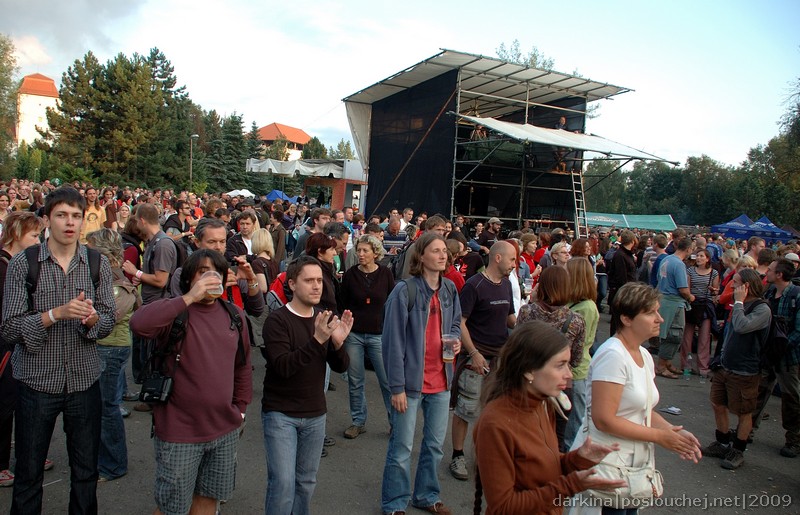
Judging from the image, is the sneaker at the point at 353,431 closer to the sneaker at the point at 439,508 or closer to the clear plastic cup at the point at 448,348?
the sneaker at the point at 439,508

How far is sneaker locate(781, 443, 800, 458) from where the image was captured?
17.7ft

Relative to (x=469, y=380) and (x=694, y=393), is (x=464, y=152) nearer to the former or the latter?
(x=694, y=393)

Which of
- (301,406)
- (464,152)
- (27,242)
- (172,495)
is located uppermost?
(464,152)

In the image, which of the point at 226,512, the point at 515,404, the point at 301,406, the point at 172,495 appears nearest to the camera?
the point at 515,404

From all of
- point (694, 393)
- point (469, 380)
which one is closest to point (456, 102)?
point (694, 393)

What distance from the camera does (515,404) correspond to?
213cm

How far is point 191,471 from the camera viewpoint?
2768 millimetres

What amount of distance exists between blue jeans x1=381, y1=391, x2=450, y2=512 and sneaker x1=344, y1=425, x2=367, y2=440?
55.6 inches

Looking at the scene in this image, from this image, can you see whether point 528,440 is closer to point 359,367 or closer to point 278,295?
point 278,295

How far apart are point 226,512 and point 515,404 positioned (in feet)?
8.65

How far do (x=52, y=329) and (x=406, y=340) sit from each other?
2.17m

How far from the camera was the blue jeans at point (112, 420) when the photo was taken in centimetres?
391

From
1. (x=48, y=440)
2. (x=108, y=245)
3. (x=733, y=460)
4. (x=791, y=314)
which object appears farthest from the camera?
(x=791, y=314)

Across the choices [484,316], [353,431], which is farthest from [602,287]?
[353,431]
